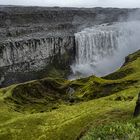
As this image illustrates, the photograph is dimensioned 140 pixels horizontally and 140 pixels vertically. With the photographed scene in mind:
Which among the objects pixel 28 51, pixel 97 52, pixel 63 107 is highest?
pixel 63 107

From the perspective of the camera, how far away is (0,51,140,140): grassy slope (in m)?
50.6

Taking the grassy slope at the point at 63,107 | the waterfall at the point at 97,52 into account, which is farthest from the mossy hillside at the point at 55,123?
the waterfall at the point at 97,52

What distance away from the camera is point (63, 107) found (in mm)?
70562

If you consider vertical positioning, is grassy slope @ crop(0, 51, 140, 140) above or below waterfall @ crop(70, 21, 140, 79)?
above

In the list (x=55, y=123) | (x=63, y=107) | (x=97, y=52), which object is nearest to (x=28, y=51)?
(x=97, y=52)

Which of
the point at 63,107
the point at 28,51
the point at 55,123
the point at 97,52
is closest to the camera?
the point at 55,123

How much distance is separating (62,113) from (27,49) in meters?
114

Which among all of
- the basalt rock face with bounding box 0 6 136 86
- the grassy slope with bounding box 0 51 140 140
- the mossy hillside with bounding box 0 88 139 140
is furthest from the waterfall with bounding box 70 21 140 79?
the mossy hillside with bounding box 0 88 139 140

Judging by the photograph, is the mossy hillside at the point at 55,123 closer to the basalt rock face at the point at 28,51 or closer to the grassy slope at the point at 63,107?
the grassy slope at the point at 63,107

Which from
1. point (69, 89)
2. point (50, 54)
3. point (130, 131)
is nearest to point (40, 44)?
point (50, 54)

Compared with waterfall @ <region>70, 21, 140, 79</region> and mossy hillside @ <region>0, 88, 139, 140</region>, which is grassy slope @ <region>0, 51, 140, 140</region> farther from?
waterfall @ <region>70, 21, 140, 79</region>

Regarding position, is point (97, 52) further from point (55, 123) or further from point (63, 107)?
point (55, 123)

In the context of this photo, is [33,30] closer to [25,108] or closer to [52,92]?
[52,92]

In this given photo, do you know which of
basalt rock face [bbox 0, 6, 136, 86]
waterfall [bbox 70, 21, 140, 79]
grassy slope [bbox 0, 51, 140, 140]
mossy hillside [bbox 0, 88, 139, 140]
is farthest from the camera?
waterfall [bbox 70, 21, 140, 79]
